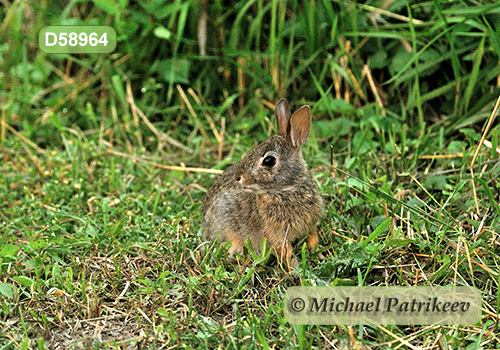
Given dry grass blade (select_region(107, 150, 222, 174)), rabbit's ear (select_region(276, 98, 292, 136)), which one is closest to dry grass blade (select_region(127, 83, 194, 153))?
dry grass blade (select_region(107, 150, 222, 174))

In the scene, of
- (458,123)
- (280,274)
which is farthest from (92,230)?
(458,123)

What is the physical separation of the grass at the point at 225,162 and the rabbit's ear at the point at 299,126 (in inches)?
10.5

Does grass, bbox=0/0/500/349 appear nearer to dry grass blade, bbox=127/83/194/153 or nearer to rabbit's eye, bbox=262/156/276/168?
dry grass blade, bbox=127/83/194/153

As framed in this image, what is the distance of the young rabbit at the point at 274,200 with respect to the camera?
329 cm

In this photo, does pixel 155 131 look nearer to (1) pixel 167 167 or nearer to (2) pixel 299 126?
(1) pixel 167 167

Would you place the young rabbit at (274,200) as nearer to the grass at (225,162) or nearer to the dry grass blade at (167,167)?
the grass at (225,162)

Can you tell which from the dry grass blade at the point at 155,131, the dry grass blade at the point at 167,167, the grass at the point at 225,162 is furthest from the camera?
the dry grass blade at the point at 155,131

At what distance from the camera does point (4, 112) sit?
Answer: 5211 mm

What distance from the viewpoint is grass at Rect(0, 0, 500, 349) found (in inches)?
115

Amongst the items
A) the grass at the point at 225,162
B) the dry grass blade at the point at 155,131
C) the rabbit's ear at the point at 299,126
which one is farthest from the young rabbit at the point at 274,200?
the dry grass blade at the point at 155,131

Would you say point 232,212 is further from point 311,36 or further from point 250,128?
point 311,36

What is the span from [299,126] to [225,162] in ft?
4.04

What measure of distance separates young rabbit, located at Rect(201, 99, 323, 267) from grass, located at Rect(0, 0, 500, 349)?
17cm

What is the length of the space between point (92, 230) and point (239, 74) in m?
2.48
